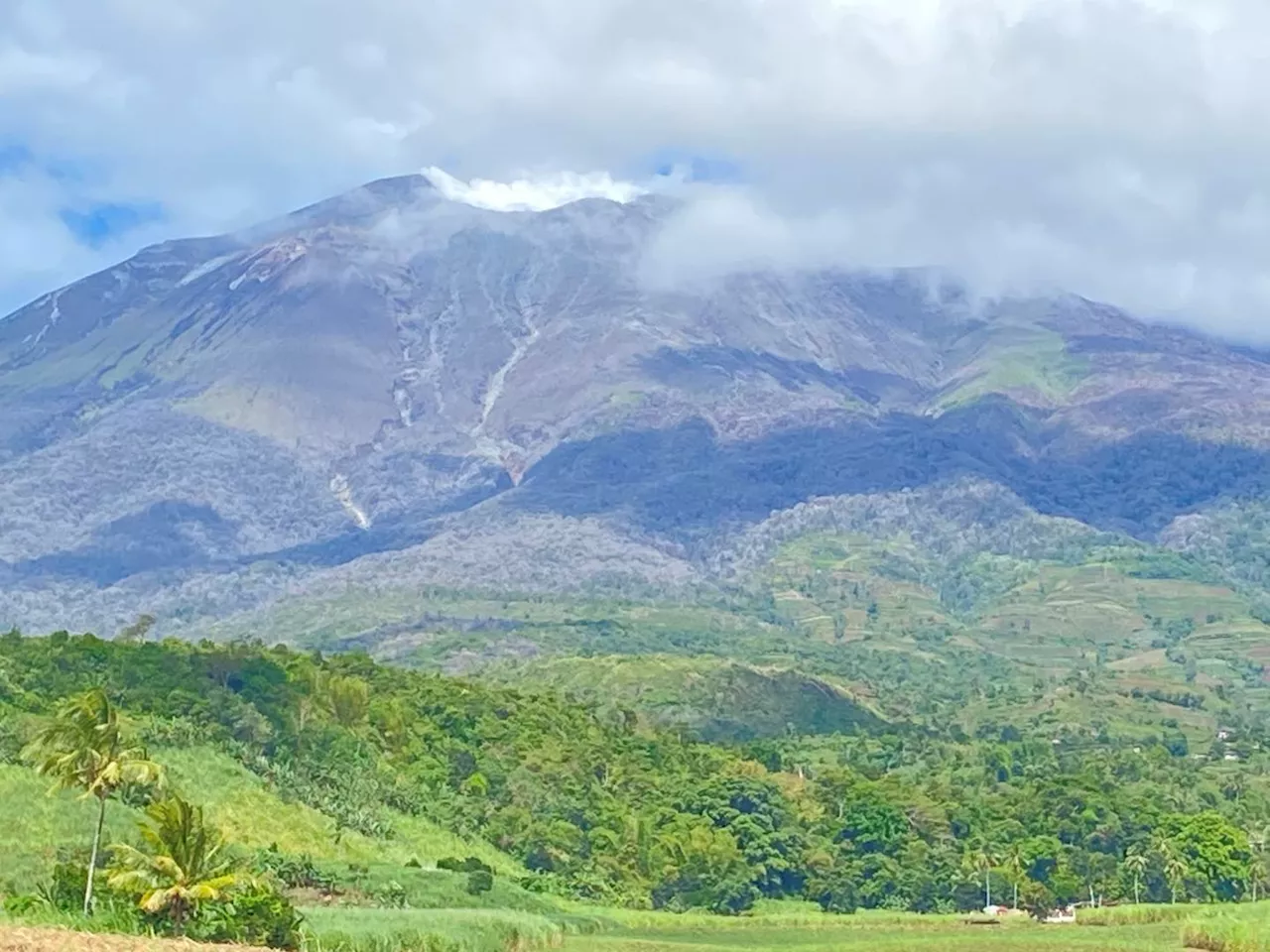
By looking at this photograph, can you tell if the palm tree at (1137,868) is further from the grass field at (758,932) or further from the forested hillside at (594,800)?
the grass field at (758,932)

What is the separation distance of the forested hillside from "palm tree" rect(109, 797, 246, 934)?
1265 inches

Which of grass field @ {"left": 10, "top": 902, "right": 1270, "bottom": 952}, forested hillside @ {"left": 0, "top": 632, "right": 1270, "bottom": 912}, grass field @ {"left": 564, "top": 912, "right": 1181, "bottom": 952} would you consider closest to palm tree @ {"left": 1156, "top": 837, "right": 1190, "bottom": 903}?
forested hillside @ {"left": 0, "top": 632, "right": 1270, "bottom": 912}

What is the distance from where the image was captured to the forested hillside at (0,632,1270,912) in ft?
331

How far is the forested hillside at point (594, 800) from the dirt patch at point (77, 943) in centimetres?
4517

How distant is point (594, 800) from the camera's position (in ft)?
391

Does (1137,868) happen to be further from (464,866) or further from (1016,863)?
(464,866)

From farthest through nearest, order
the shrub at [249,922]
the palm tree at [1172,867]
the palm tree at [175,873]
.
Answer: the palm tree at [1172,867]
the shrub at [249,922]
the palm tree at [175,873]

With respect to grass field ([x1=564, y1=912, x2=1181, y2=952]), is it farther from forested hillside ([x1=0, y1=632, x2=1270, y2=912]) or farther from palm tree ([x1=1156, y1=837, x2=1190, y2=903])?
palm tree ([x1=1156, y1=837, x2=1190, y2=903])

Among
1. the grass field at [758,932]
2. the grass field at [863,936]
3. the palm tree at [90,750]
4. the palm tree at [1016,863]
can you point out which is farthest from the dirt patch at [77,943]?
the palm tree at [1016,863]

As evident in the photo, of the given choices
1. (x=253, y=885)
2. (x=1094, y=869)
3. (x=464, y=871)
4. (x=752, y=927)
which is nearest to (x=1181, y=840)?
(x=1094, y=869)

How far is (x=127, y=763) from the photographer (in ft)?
197

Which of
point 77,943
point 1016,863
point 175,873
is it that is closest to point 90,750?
point 175,873

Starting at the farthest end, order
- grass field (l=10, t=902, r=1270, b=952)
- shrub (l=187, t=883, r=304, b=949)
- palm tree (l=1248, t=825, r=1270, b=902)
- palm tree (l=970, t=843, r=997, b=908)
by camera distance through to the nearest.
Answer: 1. palm tree (l=1248, t=825, r=1270, b=902)
2. palm tree (l=970, t=843, r=997, b=908)
3. grass field (l=10, t=902, r=1270, b=952)
4. shrub (l=187, t=883, r=304, b=949)

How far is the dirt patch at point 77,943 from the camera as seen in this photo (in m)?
34.7
